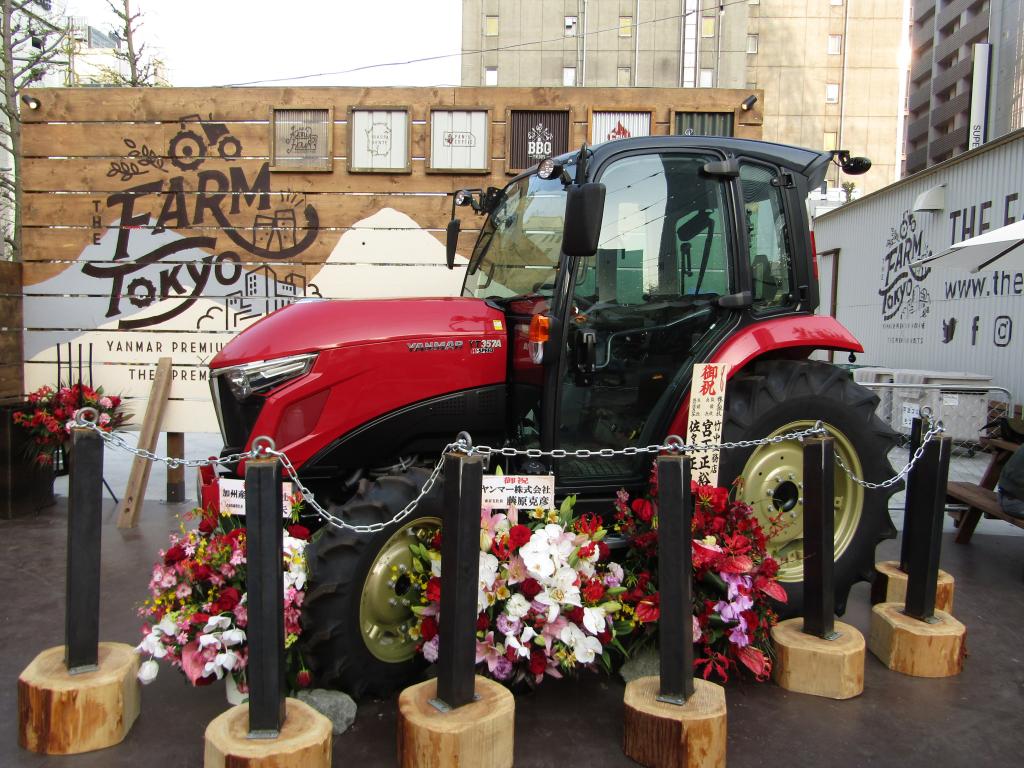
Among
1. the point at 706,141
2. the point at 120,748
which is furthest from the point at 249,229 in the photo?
the point at 120,748

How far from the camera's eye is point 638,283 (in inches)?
129

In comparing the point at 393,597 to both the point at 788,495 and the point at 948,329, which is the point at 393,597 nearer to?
the point at 788,495

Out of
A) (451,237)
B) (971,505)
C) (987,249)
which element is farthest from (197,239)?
(987,249)

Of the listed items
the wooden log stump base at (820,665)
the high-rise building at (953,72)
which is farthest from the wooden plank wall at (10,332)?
the high-rise building at (953,72)

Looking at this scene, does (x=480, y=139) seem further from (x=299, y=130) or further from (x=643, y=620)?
(x=643, y=620)

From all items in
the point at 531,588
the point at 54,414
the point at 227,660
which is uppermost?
the point at 54,414

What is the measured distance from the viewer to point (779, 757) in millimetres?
2465

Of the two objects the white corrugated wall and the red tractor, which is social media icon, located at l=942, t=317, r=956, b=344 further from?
the red tractor

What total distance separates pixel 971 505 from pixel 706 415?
2649 mm

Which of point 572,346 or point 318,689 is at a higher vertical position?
point 572,346

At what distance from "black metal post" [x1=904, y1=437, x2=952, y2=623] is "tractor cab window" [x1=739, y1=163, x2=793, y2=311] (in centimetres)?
92

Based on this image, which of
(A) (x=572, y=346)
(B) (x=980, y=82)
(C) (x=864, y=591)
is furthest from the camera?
(B) (x=980, y=82)

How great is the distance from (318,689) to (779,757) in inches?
61.3

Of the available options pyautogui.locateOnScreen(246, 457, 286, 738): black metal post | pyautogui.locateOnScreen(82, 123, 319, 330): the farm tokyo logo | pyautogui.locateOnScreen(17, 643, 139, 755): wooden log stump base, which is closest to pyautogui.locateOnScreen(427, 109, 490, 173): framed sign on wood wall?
pyautogui.locateOnScreen(82, 123, 319, 330): the farm tokyo logo
